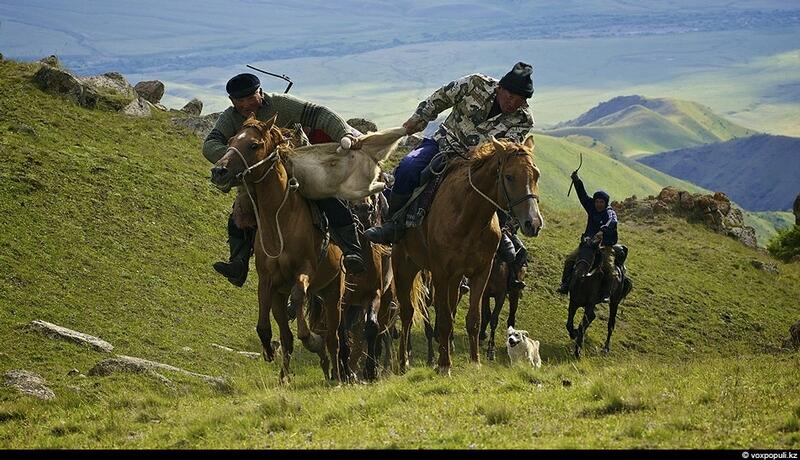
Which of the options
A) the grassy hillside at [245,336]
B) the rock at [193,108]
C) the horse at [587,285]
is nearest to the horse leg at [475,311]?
the grassy hillside at [245,336]

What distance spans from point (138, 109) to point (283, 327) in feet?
73.9

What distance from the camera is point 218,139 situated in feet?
46.1

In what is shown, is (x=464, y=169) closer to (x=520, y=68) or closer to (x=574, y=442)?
(x=520, y=68)

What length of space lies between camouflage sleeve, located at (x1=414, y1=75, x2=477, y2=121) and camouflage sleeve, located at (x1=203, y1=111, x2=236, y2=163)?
8.60ft

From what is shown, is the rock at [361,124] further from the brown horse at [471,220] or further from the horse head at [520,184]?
the horse head at [520,184]

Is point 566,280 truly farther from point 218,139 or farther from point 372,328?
point 218,139

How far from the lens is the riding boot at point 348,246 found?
46.9 ft

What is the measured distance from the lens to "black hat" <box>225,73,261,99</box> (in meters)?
14.1

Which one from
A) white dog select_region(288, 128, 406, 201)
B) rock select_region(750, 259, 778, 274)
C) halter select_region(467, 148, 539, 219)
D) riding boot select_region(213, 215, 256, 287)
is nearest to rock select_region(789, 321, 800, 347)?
halter select_region(467, 148, 539, 219)

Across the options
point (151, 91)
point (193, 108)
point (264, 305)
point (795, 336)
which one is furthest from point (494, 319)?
point (151, 91)

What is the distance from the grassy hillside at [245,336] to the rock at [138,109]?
601 millimetres

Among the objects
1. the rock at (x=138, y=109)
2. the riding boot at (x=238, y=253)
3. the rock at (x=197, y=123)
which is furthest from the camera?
the rock at (x=197, y=123)

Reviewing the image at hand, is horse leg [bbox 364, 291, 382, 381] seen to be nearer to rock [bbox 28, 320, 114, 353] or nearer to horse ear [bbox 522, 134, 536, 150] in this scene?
horse ear [bbox 522, 134, 536, 150]
